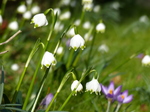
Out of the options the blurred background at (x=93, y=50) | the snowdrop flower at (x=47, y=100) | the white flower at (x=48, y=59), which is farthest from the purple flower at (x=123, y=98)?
the white flower at (x=48, y=59)

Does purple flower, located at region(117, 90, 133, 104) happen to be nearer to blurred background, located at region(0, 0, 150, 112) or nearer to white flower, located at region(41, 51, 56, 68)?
blurred background, located at region(0, 0, 150, 112)

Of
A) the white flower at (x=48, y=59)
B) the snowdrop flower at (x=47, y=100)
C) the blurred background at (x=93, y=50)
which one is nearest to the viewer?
the white flower at (x=48, y=59)

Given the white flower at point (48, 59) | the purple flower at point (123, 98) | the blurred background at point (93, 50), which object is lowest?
the purple flower at point (123, 98)

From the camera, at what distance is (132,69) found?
430cm

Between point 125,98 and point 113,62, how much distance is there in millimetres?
1896

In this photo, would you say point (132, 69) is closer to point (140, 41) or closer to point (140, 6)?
point (140, 41)

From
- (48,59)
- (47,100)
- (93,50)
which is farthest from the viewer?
(93,50)

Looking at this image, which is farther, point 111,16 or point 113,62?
point 111,16

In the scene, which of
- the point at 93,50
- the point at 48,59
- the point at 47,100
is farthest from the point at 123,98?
the point at 93,50

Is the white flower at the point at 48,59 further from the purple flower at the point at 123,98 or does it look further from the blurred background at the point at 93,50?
the purple flower at the point at 123,98

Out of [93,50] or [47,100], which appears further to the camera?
[93,50]

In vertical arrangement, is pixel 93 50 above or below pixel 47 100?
above

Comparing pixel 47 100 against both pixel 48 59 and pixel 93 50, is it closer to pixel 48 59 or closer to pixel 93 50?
pixel 48 59

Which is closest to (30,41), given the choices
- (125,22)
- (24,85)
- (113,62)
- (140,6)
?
(113,62)
